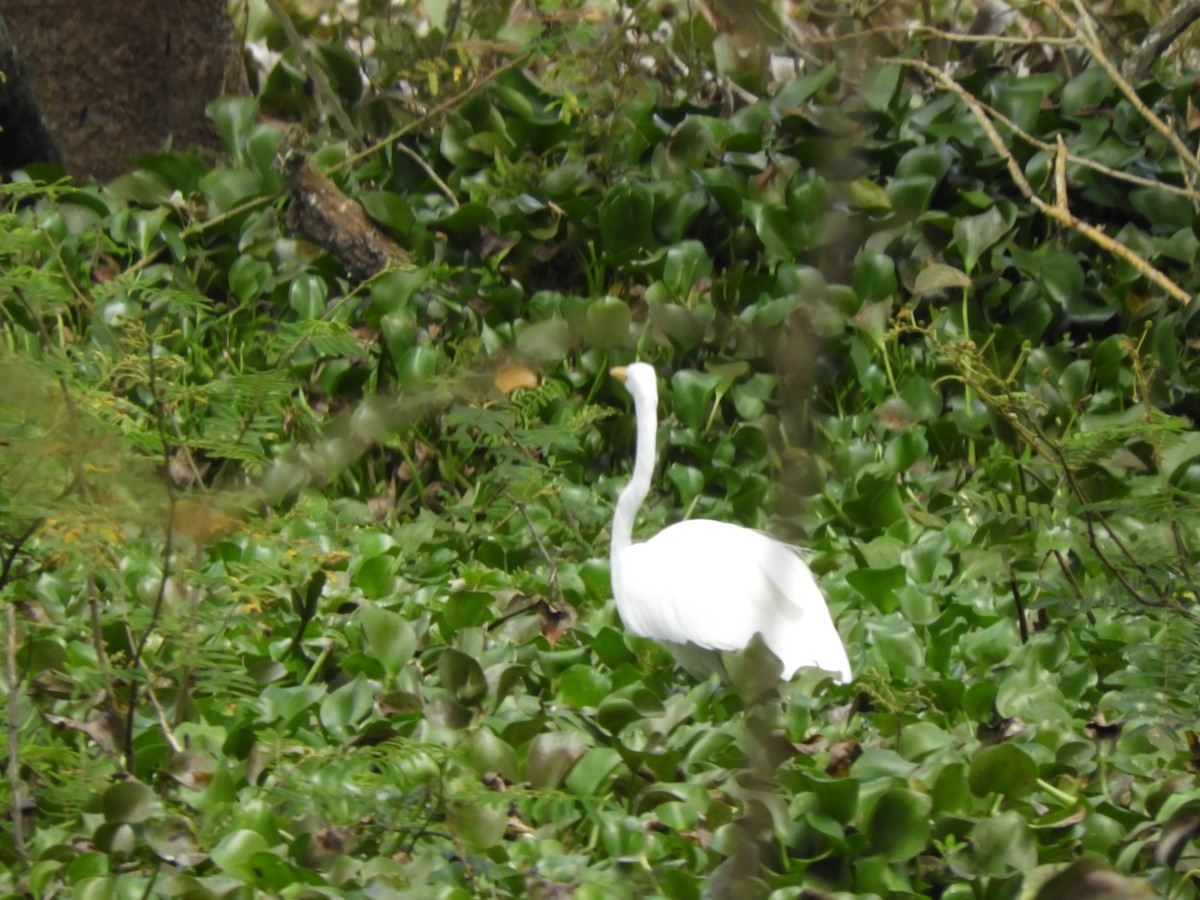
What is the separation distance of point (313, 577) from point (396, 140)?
87.8 inches

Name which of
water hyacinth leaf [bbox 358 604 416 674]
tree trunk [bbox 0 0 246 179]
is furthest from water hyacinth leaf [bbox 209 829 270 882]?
tree trunk [bbox 0 0 246 179]

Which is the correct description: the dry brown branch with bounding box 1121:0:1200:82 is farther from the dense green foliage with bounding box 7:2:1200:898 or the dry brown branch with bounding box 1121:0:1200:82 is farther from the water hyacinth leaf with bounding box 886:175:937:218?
the water hyacinth leaf with bounding box 886:175:937:218

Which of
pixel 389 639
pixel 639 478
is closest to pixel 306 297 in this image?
pixel 639 478

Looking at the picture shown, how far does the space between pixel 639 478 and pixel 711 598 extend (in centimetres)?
51

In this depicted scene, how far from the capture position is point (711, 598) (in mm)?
2971

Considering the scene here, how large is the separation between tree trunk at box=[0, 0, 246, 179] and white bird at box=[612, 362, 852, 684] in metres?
2.50

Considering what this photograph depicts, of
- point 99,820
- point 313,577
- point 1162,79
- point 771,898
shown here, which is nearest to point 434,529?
point 313,577

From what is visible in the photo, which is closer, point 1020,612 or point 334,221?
point 1020,612

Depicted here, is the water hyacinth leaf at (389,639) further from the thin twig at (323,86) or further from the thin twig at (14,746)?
the thin twig at (323,86)

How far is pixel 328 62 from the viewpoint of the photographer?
16.0 feet

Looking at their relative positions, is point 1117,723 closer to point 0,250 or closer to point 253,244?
point 0,250

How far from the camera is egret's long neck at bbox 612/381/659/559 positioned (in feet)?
10.9

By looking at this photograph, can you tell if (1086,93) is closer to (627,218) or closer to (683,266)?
(683,266)

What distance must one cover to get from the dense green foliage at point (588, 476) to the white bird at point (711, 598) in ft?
0.27
